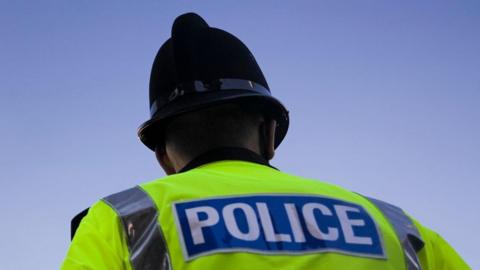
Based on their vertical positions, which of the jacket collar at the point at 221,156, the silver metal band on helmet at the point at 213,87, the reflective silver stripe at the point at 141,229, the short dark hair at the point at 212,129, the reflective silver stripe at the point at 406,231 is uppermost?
the silver metal band on helmet at the point at 213,87

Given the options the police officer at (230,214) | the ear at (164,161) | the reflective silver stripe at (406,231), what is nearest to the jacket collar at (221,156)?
the police officer at (230,214)

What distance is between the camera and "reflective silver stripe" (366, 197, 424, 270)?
2.97m

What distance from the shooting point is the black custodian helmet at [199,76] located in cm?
353

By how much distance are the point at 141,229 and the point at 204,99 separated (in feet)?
3.09

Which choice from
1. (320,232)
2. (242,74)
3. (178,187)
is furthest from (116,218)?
(242,74)

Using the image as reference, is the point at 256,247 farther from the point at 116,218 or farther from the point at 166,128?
the point at 166,128

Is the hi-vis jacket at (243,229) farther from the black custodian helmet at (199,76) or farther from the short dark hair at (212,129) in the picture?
the black custodian helmet at (199,76)

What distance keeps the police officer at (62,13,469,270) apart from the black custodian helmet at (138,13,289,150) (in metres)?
0.01

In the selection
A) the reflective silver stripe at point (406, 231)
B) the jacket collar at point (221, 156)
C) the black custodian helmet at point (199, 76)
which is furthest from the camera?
the black custodian helmet at point (199, 76)

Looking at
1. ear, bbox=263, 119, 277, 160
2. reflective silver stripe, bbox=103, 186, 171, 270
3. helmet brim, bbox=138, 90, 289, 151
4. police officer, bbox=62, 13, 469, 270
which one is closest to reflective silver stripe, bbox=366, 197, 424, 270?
police officer, bbox=62, 13, 469, 270

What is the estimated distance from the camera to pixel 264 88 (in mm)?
3812

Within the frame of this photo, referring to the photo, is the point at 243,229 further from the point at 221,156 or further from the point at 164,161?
the point at 164,161

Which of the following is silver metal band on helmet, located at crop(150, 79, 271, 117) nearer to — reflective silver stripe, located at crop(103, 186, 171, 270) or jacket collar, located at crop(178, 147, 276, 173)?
jacket collar, located at crop(178, 147, 276, 173)

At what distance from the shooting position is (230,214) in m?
2.75
